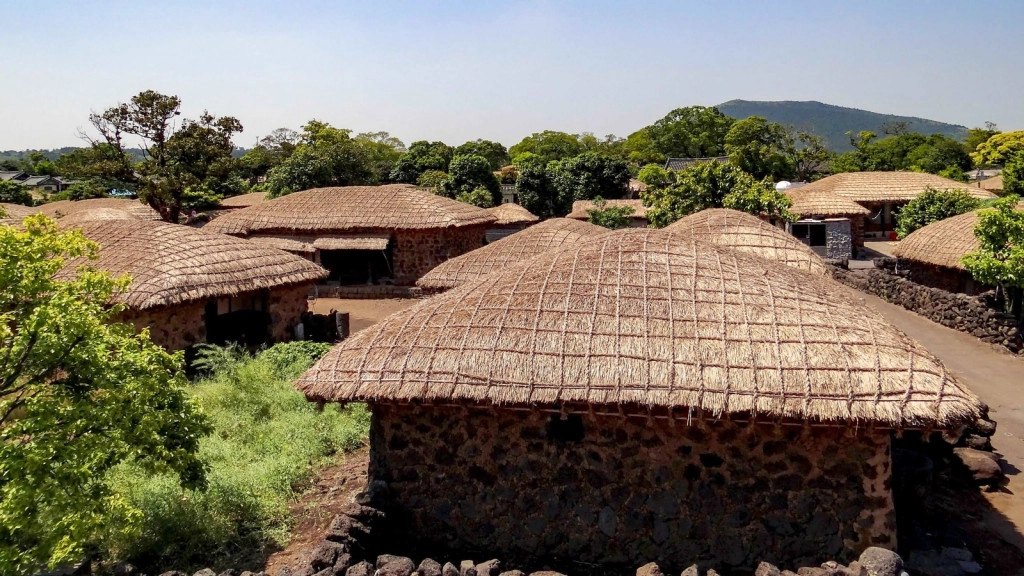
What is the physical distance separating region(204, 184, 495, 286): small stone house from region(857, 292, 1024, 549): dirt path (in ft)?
44.4

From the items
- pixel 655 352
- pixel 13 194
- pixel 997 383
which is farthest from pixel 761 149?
pixel 655 352

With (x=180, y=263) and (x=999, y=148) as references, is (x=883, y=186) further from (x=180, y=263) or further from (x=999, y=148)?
(x=180, y=263)

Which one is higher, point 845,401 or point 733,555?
point 845,401

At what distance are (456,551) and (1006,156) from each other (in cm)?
4864

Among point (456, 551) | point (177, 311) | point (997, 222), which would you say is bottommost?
point (456, 551)

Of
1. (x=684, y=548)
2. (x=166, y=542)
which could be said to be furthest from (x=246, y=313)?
(x=684, y=548)

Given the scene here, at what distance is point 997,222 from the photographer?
52.6 feet

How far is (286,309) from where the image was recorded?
655 inches

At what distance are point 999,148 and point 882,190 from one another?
1730cm

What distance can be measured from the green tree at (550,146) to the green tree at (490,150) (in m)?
1.53

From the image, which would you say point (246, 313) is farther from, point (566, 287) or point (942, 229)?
point (942, 229)

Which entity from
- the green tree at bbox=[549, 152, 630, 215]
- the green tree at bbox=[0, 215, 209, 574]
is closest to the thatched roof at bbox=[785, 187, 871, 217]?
the green tree at bbox=[549, 152, 630, 215]

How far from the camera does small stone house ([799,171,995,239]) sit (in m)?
33.8

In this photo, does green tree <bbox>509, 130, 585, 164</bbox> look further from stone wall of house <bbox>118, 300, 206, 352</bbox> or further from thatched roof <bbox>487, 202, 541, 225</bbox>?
stone wall of house <bbox>118, 300, 206, 352</bbox>
